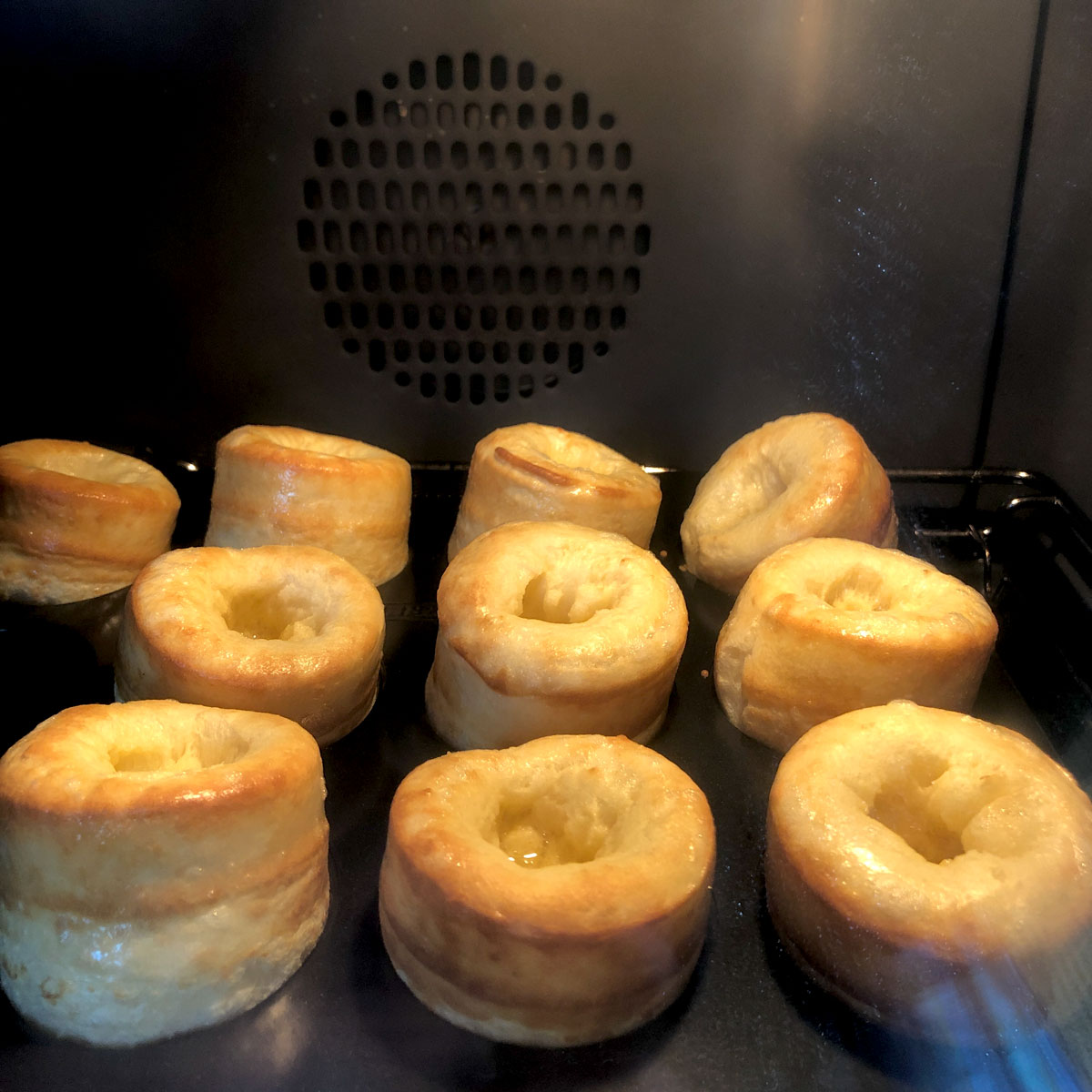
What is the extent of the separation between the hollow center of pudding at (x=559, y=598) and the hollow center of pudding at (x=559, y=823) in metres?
0.40

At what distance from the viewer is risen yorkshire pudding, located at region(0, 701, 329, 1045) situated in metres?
1.06

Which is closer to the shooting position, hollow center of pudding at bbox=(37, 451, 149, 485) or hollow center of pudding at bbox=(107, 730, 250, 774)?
hollow center of pudding at bbox=(107, 730, 250, 774)

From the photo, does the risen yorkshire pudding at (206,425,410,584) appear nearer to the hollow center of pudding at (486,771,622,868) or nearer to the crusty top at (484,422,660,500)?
the crusty top at (484,422,660,500)

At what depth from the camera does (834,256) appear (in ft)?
6.13

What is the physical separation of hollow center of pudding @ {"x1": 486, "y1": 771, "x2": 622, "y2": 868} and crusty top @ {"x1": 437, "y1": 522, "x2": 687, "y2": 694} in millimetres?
186

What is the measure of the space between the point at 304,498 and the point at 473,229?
0.61 metres

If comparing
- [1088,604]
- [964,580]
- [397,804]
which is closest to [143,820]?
[397,804]

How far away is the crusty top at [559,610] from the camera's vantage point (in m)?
1.42

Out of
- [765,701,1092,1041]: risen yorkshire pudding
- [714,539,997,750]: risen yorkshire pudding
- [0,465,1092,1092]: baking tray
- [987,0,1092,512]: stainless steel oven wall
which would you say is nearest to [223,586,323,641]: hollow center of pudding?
[0,465,1092,1092]: baking tray

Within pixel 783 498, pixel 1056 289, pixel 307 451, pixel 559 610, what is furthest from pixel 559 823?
pixel 1056 289

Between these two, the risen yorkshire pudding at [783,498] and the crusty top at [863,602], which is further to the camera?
the risen yorkshire pudding at [783,498]

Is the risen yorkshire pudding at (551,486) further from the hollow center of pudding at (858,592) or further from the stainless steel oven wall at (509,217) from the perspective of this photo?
the hollow center of pudding at (858,592)

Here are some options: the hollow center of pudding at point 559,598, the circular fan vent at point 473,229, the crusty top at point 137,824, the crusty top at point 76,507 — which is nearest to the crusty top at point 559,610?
the hollow center of pudding at point 559,598

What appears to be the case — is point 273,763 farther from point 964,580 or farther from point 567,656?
point 964,580
